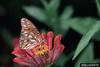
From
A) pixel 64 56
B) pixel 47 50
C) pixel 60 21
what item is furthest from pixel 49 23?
pixel 47 50

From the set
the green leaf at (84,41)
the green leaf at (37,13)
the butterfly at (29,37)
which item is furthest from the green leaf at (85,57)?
the green leaf at (37,13)

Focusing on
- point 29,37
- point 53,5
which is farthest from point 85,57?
point 53,5

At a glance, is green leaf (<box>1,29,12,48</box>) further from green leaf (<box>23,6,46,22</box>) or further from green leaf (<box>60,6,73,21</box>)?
green leaf (<box>60,6,73,21</box>)

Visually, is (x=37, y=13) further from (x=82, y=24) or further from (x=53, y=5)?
(x=82, y=24)

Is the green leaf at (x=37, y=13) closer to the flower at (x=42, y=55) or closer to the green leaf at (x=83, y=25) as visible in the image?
the green leaf at (x=83, y=25)

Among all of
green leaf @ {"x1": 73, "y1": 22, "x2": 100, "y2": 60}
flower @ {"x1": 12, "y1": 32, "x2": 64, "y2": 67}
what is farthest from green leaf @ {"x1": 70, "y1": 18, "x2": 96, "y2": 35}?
flower @ {"x1": 12, "y1": 32, "x2": 64, "y2": 67}

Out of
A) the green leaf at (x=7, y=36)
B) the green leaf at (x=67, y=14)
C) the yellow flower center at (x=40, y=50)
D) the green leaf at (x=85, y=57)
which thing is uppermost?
the green leaf at (x=67, y=14)
